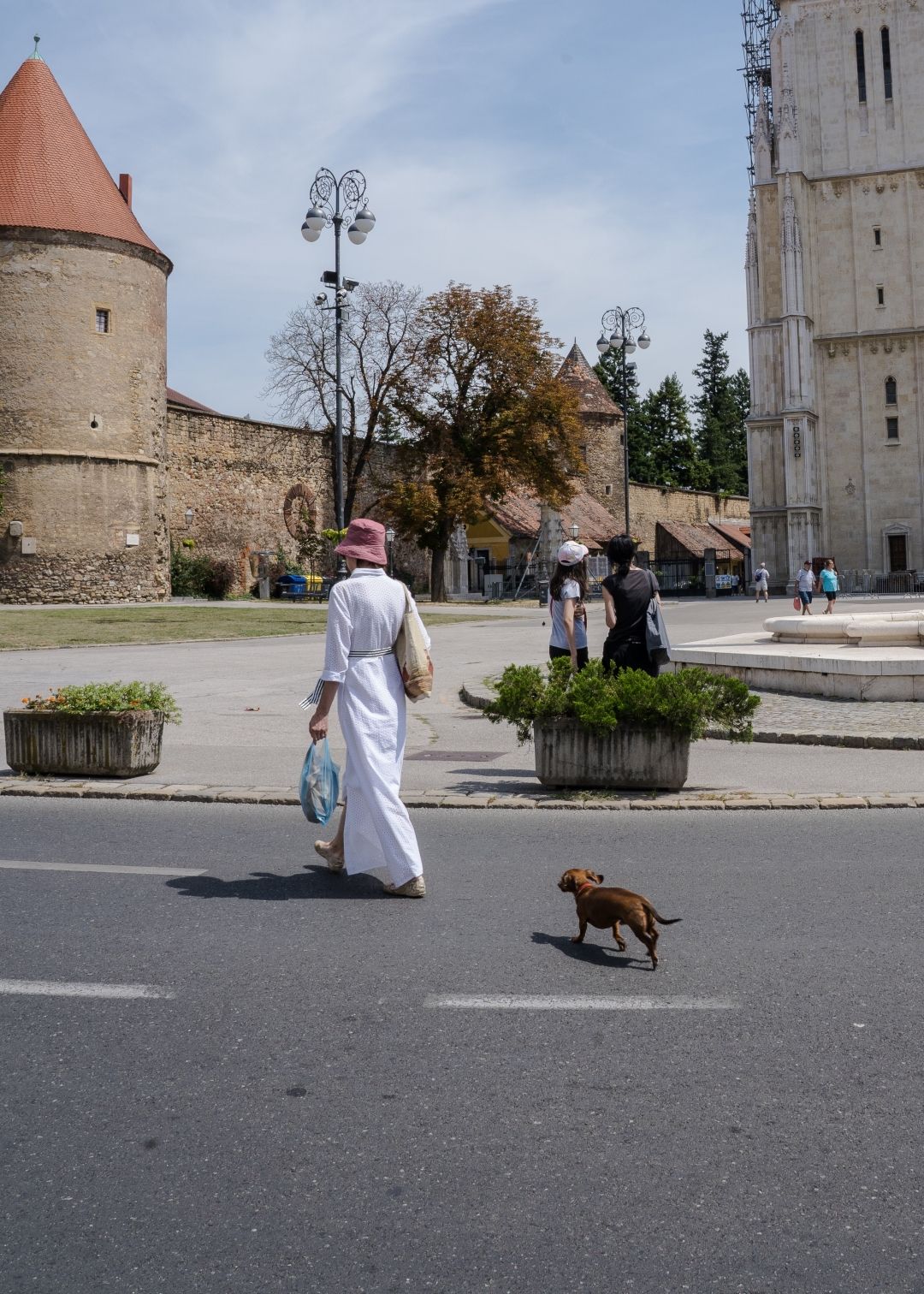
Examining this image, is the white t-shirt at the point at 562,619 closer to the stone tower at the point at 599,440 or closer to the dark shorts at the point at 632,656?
the dark shorts at the point at 632,656

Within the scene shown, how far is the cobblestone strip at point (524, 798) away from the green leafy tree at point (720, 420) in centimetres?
10708

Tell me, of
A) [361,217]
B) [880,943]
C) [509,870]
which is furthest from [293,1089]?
[361,217]

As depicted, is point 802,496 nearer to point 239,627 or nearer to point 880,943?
point 239,627

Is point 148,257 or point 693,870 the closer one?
point 693,870

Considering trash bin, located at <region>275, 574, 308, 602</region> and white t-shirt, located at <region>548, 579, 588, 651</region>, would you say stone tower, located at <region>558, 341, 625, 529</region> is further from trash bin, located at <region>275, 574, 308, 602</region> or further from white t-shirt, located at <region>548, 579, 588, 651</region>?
white t-shirt, located at <region>548, 579, 588, 651</region>

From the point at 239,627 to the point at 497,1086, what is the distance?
27.3 metres

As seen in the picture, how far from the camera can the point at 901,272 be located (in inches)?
2603

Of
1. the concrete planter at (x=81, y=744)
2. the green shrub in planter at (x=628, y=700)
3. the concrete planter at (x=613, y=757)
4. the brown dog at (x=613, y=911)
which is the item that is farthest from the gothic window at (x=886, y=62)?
the brown dog at (x=613, y=911)

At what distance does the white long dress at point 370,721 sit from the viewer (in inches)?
248

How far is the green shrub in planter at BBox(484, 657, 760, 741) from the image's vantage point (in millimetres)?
9211

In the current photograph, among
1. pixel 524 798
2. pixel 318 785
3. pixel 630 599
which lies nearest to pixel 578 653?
pixel 630 599

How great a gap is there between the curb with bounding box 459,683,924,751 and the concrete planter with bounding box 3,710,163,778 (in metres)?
2.90

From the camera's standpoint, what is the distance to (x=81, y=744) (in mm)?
10172

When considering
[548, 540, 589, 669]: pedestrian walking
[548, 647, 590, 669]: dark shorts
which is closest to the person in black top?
[548, 540, 589, 669]: pedestrian walking
